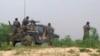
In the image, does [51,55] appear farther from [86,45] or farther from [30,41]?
[30,41]

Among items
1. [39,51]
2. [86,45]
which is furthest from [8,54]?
[86,45]

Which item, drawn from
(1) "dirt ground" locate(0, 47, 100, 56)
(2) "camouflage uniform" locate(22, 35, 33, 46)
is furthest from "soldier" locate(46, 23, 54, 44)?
(1) "dirt ground" locate(0, 47, 100, 56)

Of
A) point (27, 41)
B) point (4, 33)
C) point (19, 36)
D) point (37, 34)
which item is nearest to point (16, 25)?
point (19, 36)

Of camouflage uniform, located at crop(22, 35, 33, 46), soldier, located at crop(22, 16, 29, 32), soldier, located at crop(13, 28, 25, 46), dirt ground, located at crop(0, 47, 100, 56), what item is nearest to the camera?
dirt ground, located at crop(0, 47, 100, 56)

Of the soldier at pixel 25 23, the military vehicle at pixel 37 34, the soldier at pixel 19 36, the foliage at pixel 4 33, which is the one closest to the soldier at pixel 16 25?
the soldier at pixel 19 36

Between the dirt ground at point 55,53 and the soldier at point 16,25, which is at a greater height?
the soldier at point 16,25

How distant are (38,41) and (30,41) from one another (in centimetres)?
252

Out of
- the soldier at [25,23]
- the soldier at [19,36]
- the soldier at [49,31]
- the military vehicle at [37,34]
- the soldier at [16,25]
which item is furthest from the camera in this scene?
the soldier at [49,31]

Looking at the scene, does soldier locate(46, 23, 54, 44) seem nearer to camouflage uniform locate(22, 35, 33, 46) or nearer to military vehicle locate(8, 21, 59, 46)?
military vehicle locate(8, 21, 59, 46)

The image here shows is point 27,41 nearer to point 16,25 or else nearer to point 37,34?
point 16,25

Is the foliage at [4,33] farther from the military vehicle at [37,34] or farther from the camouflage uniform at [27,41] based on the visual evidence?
the camouflage uniform at [27,41]

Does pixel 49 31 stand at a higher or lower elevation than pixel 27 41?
higher

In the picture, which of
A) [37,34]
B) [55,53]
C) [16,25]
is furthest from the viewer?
[37,34]

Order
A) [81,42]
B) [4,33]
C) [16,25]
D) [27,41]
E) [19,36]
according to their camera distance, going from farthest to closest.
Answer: [4,33], [16,25], [19,36], [27,41], [81,42]
